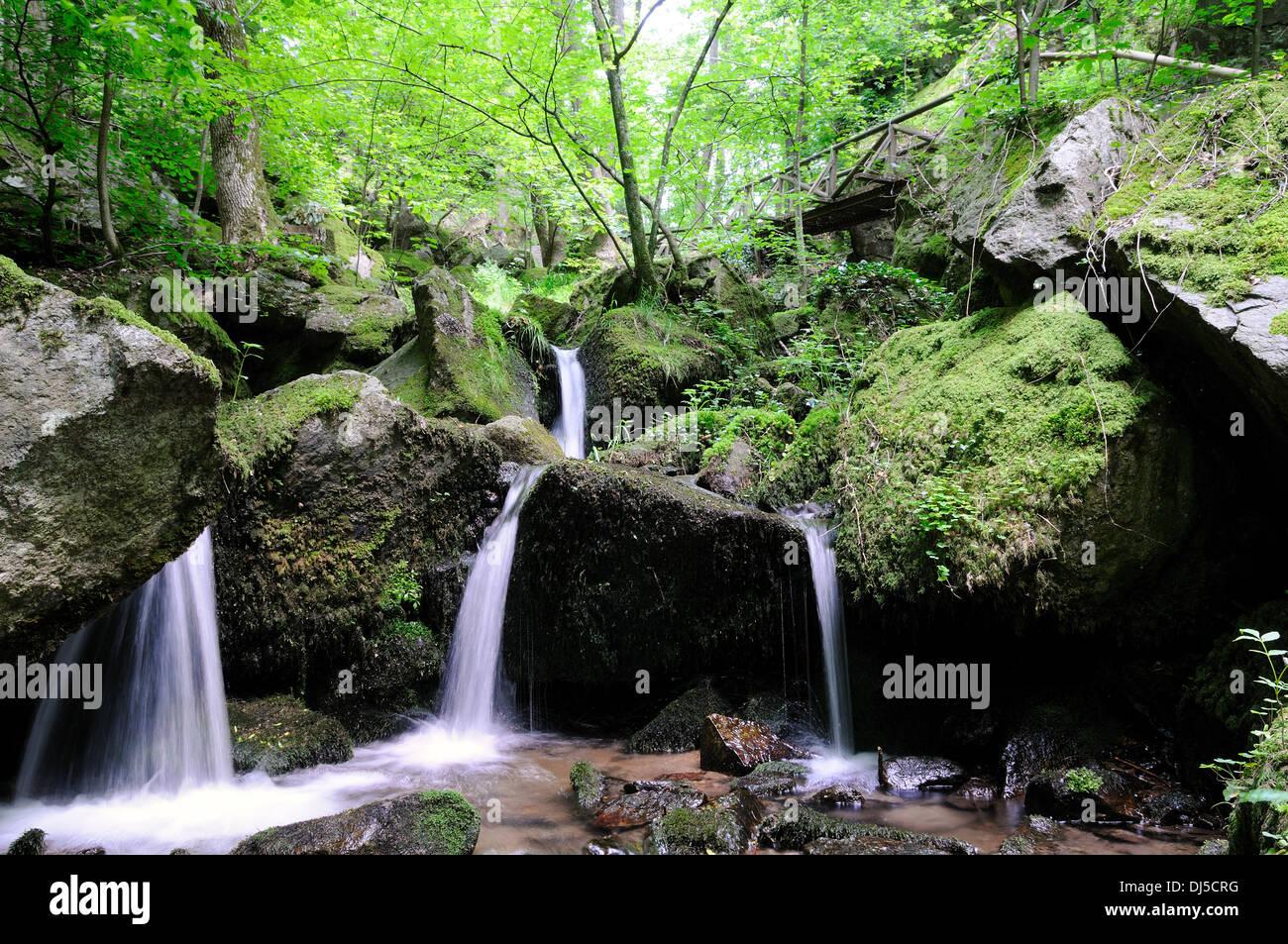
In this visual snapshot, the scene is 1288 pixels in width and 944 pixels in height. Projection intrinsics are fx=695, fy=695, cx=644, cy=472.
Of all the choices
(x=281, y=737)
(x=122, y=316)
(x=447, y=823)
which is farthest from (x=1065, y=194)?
(x=281, y=737)

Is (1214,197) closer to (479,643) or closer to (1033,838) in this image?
(1033,838)

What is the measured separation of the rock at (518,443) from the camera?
304 inches

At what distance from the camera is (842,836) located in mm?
4051

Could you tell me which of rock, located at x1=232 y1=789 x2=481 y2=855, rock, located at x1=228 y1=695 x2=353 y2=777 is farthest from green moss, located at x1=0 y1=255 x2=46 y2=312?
rock, located at x1=228 y1=695 x2=353 y2=777

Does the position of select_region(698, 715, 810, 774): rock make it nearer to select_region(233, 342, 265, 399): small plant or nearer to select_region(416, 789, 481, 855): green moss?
select_region(416, 789, 481, 855): green moss

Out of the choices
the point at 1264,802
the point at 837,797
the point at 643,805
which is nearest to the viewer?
the point at 1264,802

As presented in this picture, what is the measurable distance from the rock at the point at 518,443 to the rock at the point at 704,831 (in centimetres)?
435

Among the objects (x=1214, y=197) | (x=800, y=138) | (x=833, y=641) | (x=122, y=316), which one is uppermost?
(x=800, y=138)

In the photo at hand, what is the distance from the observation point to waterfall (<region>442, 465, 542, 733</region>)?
20.9 ft

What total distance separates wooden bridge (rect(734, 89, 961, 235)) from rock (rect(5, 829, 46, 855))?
1160 cm

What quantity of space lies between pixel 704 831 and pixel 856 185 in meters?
12.7

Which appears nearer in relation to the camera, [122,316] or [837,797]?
[122,316]

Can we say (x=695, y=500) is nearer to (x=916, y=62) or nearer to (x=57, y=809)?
(x=57, y=809)

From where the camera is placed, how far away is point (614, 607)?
645cm
